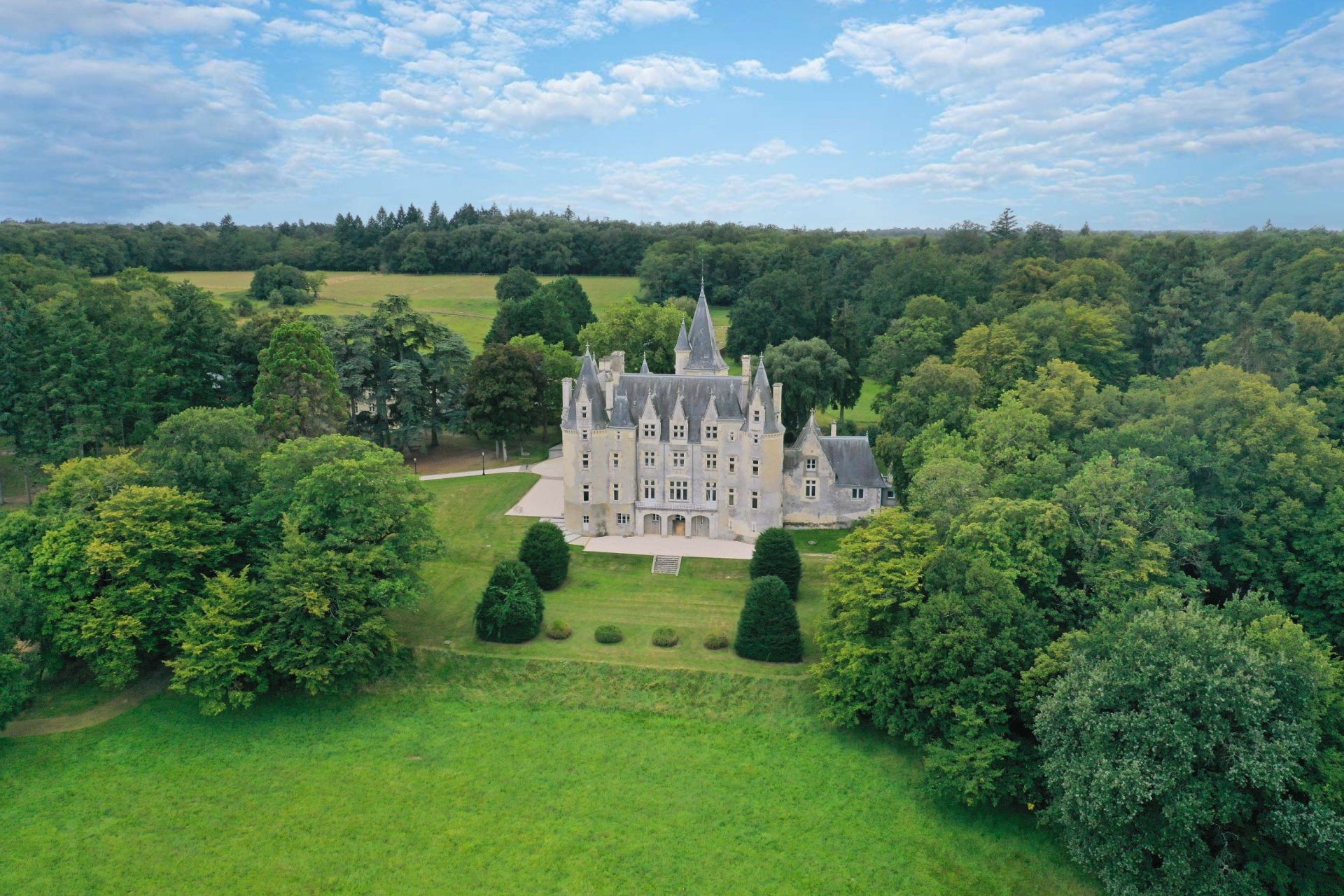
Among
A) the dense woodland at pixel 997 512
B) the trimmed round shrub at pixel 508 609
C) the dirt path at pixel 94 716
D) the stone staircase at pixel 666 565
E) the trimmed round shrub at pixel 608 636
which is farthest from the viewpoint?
the stone staircase at pixel 666 565

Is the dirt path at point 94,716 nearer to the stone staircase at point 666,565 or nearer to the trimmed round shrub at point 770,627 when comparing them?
the stone staircase at point 666,565

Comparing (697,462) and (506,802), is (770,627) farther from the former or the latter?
(697,462)

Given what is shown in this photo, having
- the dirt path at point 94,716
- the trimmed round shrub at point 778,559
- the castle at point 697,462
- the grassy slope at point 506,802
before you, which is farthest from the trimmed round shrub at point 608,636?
the dirt path at point 94,716

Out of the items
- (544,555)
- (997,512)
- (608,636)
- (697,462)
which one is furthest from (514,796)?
(697,462)

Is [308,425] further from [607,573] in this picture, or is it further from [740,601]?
[740,601]

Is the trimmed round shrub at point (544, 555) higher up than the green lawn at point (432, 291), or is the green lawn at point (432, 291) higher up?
the green lawn at point (432, 291)

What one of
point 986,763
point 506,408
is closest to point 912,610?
point 986,763

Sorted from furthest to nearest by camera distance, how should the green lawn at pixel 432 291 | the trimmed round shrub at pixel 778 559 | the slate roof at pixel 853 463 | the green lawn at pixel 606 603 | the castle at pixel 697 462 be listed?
1. the green lawn at pixel 432 291
2. the slate roof at pixel 853 463
3. the castle at pixel 697 462
4. the trimmed round shrub at pixel 778 559
5. the green lawn at pixel 606 603
